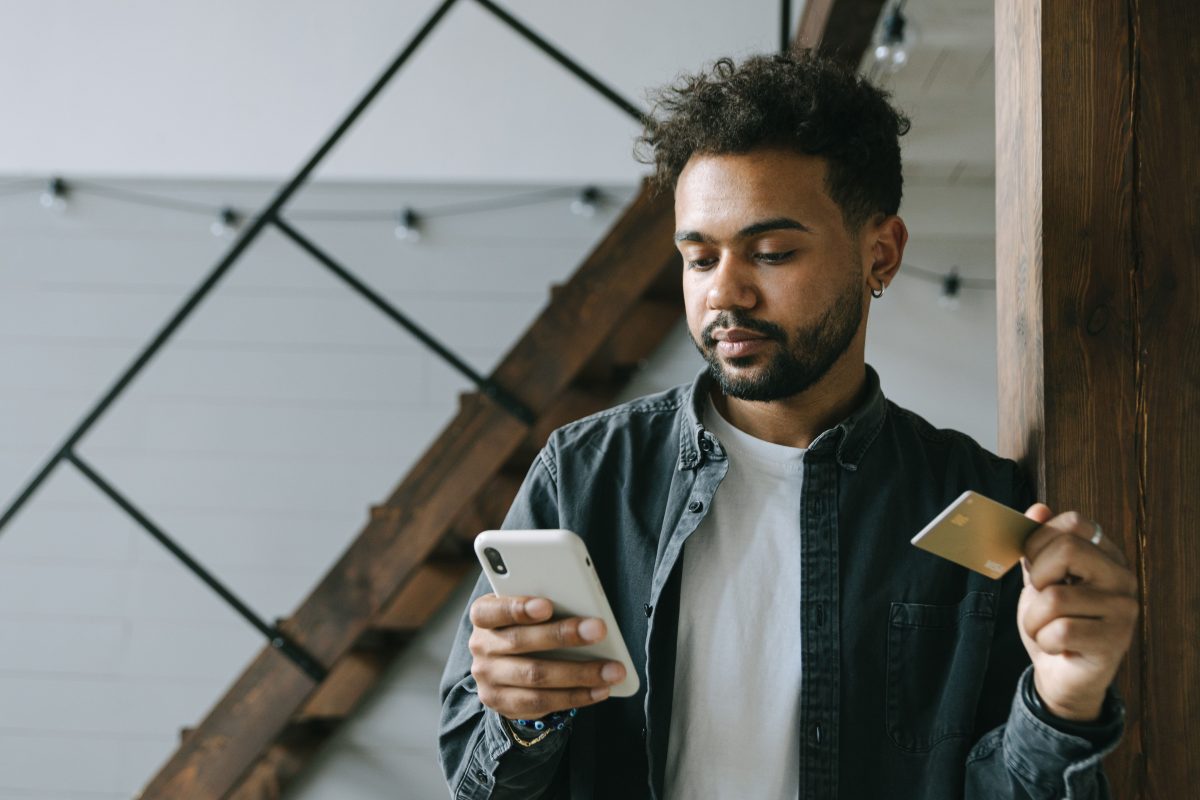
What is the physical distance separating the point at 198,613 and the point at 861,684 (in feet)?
10.4

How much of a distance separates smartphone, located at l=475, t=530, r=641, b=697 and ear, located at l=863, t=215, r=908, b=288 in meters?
0.51

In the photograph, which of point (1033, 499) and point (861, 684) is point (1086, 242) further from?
point (861, 684)

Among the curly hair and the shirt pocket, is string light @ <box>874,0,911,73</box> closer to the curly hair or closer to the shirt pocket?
the curly hair

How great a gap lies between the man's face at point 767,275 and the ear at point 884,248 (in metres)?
0.09

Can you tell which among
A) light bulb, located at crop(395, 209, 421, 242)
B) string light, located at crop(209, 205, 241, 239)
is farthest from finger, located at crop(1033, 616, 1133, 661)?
string light, located at crop(209, 205, 241, 239)

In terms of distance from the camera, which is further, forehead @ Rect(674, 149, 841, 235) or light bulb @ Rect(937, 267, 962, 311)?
light bulb @ Rect(937, 267, 962, 311)

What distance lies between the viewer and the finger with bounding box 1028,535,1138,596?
0.96 metres

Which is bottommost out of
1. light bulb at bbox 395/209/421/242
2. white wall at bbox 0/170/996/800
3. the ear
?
white wall at bbox 0/170/996/800

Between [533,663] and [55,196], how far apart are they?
11.6 feet

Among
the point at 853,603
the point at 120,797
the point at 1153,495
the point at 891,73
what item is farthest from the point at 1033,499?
the point at 120,797

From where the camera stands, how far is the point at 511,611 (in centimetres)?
110

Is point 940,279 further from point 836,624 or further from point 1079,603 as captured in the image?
point 1079,603

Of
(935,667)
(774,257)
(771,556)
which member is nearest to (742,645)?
(771,556)

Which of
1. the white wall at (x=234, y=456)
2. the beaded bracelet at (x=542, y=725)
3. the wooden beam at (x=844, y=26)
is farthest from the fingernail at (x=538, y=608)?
the white wall at (x=234, y=456)
